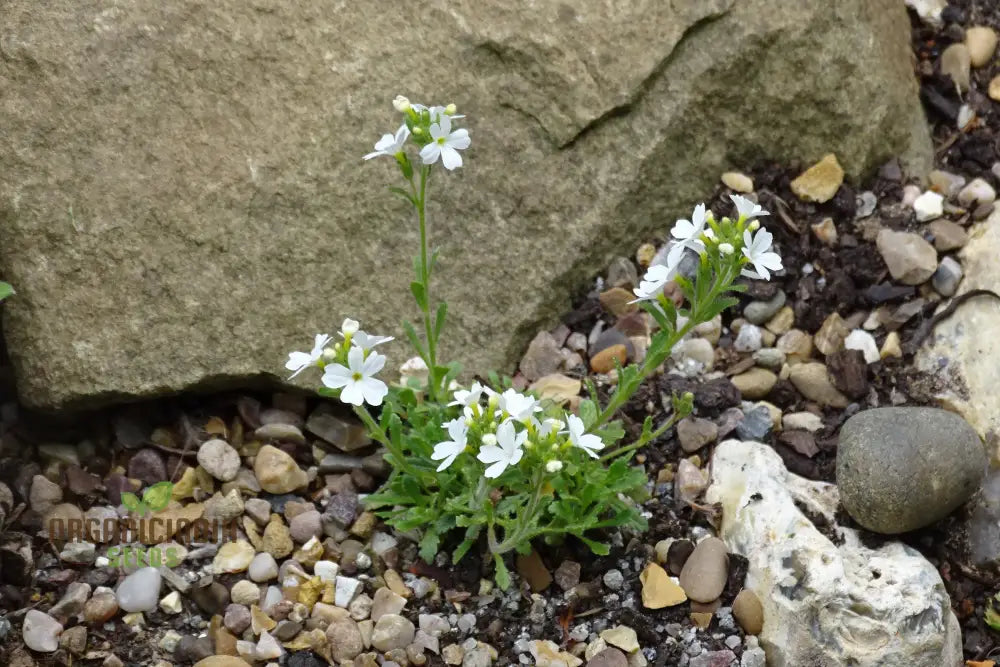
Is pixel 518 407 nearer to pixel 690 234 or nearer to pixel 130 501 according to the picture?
pixel 690 234

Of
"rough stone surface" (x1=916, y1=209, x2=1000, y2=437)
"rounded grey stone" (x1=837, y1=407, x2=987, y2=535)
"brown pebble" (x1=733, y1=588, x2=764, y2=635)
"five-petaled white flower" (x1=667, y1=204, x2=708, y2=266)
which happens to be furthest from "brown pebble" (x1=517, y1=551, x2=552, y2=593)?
"rough stone surface" (x1=916, y1=209, x2=1000, y2=437)

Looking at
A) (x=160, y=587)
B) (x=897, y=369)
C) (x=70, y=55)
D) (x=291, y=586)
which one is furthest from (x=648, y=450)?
(x=70, y=55)

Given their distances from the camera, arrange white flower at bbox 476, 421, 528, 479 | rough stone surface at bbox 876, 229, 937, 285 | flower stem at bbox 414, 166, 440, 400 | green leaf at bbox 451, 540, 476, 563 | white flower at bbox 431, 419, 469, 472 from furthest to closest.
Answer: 1. rough stone surface at bbox 876, 229, 937, 285
2. green leaf at bbox 451, 540, 476, 563
3. flower stem at bbox 414, 166, 440, 400
4. white flower at bbox 431, 419, 469, 472
5. white flower at bbox 476, 421, 528, 479

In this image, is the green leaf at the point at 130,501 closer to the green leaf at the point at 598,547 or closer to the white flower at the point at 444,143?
the green leaf at the point at 598,547

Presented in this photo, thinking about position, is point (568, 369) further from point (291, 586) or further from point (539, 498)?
point (291, 586)

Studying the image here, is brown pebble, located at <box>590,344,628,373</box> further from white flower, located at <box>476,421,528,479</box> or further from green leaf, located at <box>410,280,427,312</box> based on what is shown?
white flower, located at <box>476,421,528,479</box>

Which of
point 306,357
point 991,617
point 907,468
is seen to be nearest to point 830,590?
point 907,468

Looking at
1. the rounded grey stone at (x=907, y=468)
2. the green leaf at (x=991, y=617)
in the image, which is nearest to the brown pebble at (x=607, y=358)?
the rounded grey stone at (x=907, y=468)

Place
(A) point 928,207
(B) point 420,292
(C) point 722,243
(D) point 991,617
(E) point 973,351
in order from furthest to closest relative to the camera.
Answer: (A) point 928,207 → (E) point 973,351 → (D) point 991,617 → (B) point 420,292 → (C) point 722,243
